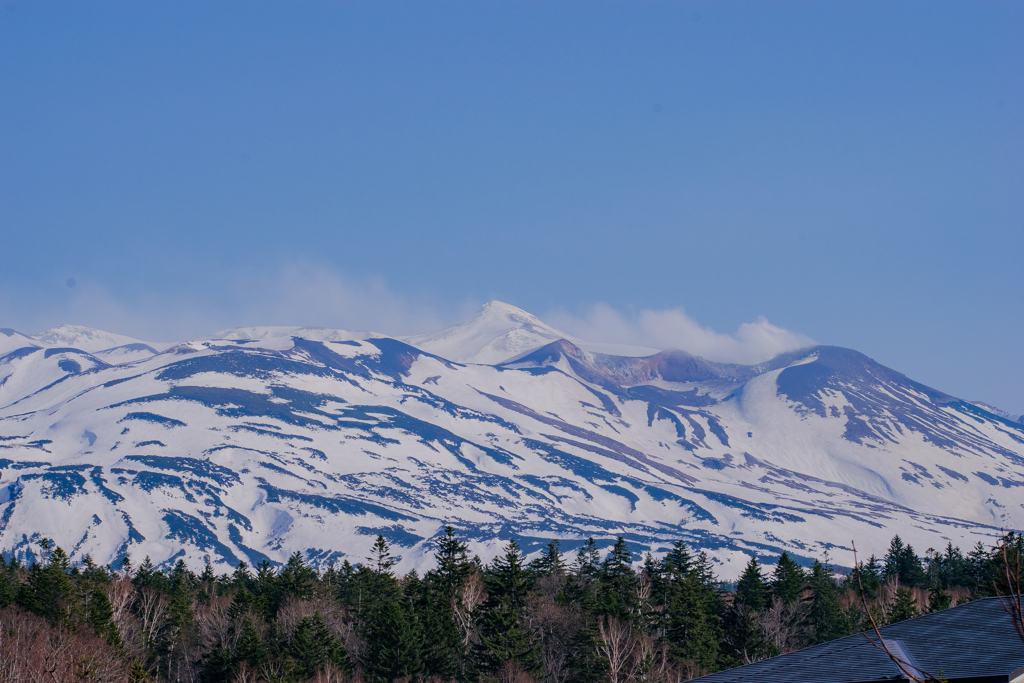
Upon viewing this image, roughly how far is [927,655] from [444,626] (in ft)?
118

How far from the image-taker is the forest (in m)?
40.0

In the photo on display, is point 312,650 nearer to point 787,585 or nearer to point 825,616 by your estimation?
point 787,585

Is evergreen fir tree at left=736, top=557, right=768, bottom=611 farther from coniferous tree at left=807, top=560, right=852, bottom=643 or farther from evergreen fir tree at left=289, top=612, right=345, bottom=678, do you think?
evergreen fir tree at left=289, top=612, right=345, bottom=678

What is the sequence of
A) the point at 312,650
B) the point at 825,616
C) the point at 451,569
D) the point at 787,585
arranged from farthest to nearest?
the point at 787,585 < the point at 825,616 < the point at 451,569 < the point at 312,650

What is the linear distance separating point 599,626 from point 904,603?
17.7 m

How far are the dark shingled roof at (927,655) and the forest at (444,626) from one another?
19.3 meters

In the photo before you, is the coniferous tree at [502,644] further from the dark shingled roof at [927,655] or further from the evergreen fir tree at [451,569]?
the dark shingled roof at [927,655]

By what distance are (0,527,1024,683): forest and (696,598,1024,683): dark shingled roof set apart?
63.4 feet

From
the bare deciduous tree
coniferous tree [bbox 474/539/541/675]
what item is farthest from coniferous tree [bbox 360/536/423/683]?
the bare deciduous tree

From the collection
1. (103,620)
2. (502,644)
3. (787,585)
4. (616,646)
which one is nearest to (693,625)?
(616,646)

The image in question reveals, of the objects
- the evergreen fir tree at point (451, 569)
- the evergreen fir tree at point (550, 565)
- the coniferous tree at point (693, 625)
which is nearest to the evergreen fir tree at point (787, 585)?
the coniferous tree at point (693, 625)

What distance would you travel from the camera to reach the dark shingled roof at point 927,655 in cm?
1120

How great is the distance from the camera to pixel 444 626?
45625mm

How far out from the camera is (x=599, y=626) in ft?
148
